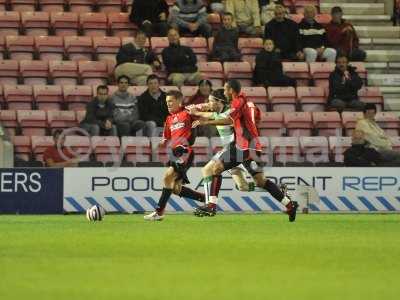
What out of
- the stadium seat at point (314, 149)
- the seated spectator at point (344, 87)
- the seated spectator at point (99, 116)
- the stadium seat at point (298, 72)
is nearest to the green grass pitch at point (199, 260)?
the seated spectator at point (99, 116)

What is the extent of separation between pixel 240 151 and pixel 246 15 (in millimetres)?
8441

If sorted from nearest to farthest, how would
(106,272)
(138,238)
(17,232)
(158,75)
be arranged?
(106,272) → (138,238) → (17,232) → (158,75)

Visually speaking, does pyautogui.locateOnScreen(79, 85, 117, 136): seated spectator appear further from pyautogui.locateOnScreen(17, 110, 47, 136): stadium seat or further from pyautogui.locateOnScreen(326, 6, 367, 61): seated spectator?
pyautogui.locateOnScreen(326, 6, 367, 61): seated spectator

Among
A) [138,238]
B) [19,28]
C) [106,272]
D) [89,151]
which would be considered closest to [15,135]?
[89,151]

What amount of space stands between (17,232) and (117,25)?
1062 cm

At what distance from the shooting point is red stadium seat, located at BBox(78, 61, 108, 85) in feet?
75.0

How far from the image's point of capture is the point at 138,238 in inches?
520

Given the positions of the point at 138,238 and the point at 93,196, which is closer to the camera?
the point at 138,238

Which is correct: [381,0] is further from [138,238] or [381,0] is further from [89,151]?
[138,238]

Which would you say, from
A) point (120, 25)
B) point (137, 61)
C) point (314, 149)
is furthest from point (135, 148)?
point (120, 25)

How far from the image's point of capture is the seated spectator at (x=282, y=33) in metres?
23.9

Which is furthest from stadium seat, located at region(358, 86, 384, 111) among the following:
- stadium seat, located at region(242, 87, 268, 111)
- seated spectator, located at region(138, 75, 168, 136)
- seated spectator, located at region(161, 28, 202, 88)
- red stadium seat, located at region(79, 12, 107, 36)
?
red stadium seat, located at region(79, 12, 107, 36)

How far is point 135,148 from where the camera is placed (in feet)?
69.4

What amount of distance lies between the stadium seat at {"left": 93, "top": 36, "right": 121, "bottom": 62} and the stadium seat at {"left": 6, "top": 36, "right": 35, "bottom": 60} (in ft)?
4.14
